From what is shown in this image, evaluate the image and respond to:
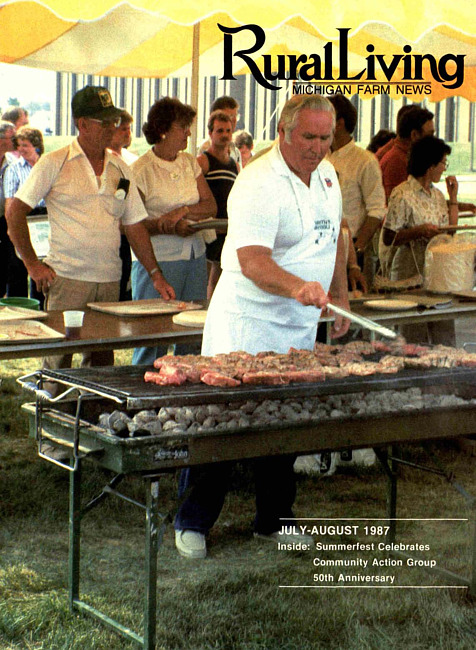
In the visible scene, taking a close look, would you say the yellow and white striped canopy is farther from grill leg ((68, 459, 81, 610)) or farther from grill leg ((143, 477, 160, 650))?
grill leg ((143, 477, 160, 650))

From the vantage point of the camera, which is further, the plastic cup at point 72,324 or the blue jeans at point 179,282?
the blue jeans at point 179,282

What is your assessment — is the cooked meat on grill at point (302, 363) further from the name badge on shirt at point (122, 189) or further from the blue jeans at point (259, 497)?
the name badge on shirt at point (122, 189)

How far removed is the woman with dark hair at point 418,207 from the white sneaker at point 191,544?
268cm

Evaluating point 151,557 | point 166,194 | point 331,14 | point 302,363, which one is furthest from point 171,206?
point 151,557

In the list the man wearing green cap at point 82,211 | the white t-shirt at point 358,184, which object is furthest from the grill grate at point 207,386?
the white t-shirt at point 358,184

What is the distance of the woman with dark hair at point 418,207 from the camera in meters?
5.86

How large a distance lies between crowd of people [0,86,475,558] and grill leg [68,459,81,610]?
0.39m

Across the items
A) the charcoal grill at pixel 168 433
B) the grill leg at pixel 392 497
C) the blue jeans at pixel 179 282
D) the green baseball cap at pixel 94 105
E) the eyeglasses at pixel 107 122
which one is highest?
the green baseball cap at pixel 94 105

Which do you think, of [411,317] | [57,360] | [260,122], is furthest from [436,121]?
[57,360]

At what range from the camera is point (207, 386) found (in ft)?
9.66

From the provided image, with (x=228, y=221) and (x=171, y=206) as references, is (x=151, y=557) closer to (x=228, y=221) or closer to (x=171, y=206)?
(x=228, y=221)

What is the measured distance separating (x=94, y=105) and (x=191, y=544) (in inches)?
86.3

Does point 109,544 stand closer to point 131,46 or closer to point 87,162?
point 87,162

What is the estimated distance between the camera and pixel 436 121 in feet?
33.0
